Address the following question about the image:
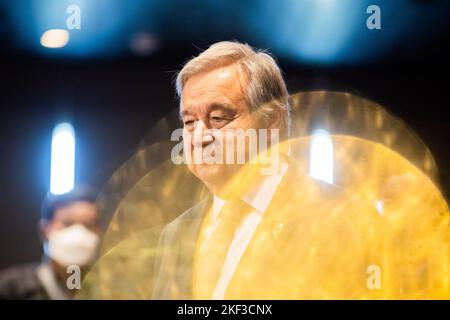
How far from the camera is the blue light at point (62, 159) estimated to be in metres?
1.92

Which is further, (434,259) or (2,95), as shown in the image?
(2,95)

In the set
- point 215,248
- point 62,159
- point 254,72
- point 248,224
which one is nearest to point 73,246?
point 62,159

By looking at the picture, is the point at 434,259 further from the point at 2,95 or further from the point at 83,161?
the point at 2,95

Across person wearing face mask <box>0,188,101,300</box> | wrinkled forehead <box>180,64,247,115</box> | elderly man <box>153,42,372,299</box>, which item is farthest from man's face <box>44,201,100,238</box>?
wrinkled forehead <box>180,64,247,115</box>

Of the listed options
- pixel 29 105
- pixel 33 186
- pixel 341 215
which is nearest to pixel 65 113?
pixel 29 105

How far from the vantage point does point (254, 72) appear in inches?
74.2

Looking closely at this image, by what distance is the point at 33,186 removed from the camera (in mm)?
1936

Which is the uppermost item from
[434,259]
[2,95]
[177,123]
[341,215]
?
[2,95]

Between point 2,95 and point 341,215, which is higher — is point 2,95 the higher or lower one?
the higher one

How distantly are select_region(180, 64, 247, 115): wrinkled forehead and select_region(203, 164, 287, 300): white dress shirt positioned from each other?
0.24 m

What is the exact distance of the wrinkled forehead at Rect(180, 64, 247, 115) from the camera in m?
1.86

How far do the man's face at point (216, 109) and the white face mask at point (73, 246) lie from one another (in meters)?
0.39

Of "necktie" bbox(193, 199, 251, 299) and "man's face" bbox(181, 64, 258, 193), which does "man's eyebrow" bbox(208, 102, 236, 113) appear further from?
"necktie" bbox(193, 199, 251, 299)

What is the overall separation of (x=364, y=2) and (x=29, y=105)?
Answer: 1.10 m
